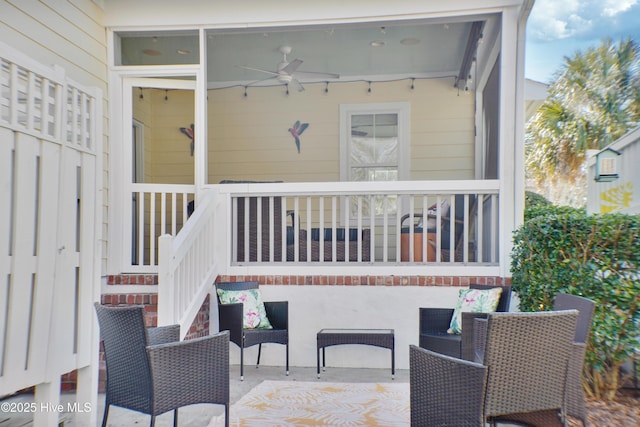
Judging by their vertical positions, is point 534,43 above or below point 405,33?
above

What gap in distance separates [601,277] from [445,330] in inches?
55.5

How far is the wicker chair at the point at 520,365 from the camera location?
83.1 inches

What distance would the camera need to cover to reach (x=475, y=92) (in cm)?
713

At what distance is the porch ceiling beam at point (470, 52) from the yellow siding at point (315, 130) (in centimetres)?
23

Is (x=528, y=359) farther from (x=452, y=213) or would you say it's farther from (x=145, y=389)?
(x=452, y=213)

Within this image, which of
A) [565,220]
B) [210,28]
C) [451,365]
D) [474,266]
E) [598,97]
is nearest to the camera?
[451,365]

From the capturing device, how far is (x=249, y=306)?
448cm

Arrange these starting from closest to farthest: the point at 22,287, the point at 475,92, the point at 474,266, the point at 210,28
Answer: the point at 22,287 → the point at 474,266 → the point at 210,28 → the point at 475,92

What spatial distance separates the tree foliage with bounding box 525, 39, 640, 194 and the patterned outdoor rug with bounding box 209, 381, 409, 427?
11416 mm

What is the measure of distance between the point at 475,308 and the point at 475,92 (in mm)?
4131

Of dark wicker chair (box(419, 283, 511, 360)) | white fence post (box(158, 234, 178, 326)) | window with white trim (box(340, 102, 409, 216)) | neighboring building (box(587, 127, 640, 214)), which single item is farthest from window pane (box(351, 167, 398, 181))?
white fence post (box(158, 234, 178, 326))

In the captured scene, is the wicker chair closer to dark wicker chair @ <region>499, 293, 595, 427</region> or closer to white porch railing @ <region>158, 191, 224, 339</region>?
dark wicker chair @ <region>499, 293, 595, 427</region>

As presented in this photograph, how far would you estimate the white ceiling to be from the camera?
603 centimetres

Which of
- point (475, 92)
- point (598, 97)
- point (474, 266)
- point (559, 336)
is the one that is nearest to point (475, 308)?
point (474, 266)
